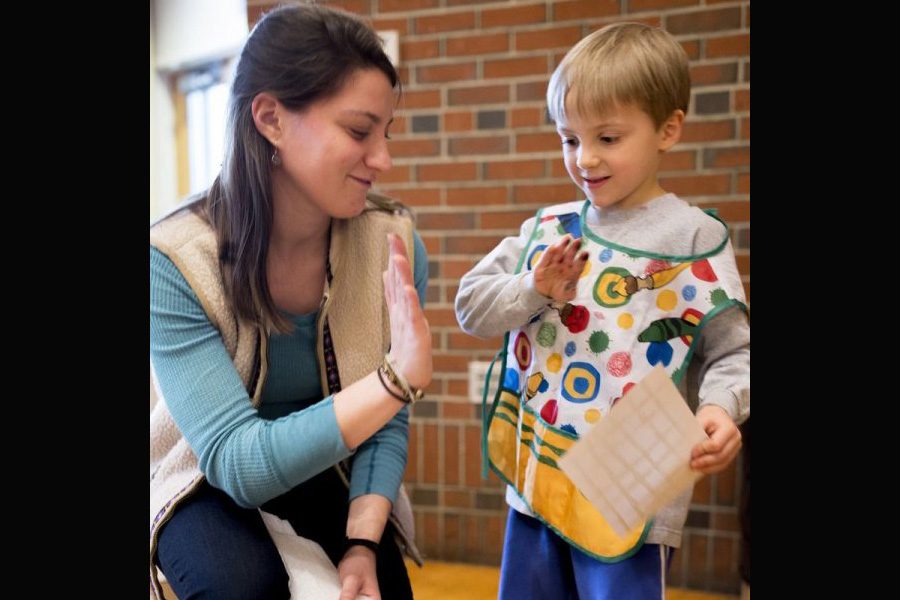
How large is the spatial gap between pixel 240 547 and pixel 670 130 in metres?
0.69

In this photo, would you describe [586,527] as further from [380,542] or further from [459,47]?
[459,47]

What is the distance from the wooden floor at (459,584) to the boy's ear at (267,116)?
2.16 ft

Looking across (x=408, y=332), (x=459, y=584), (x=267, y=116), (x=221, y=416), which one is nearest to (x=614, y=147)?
(x=408, y=332)

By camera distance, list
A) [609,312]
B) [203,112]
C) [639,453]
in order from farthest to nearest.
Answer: [203,112] < [609,312] < [639,453]

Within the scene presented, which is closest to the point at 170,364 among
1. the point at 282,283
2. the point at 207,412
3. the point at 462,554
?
the point at 207,412

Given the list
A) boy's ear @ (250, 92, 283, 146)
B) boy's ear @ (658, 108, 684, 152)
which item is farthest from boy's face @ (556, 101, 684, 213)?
boy's ear @ (250, 92, 283, 146)

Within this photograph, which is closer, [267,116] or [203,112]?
[267,116]

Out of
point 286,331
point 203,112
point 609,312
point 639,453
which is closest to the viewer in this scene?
point 639,453

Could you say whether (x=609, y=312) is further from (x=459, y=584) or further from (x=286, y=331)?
(x=459, y=584)

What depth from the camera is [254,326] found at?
0.90 metres

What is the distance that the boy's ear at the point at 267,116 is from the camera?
875 mm

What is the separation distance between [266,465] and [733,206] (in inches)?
27.9

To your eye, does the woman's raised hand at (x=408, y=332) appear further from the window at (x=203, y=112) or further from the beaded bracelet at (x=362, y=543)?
the window at (x=203, y=112)

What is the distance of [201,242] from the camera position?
2.92 ft
